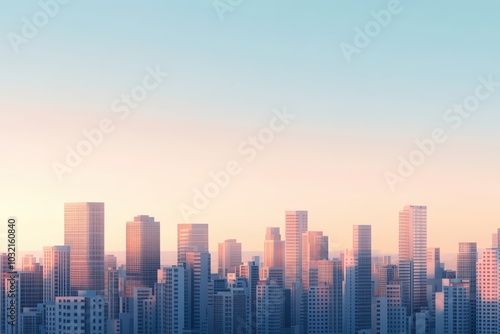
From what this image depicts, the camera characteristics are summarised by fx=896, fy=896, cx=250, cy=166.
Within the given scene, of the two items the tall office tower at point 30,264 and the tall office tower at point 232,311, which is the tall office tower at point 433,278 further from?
the tall office tower at point 30,264

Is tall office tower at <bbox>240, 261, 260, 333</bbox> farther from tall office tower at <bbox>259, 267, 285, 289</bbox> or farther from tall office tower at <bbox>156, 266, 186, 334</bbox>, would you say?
tall office tower at <bbox>156, 266, 186, 334</bbox>

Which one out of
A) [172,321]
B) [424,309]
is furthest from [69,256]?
[424,309]

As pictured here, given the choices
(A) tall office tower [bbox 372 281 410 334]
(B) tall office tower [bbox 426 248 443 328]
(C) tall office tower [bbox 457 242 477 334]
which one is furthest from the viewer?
(C) tall office tower [bbox 457 242 477 334]

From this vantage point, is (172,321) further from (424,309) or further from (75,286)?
(424,309)

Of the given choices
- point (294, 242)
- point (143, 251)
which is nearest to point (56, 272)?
point (143, 251)

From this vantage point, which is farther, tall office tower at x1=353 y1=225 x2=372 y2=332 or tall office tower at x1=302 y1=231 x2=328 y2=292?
tall office tower at x1=302 y1=231 x2=328 y2=292

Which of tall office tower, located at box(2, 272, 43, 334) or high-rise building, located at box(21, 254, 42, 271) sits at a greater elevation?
high-rise building, located at box(21, 254, 42, 271)

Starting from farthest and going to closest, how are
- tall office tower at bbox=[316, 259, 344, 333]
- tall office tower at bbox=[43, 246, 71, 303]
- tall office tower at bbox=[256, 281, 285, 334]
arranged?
tall office tower at bbox=[316, 259, 344, 333]
tall office tower at bbox=[256, 281, 285, 334]
tall office tower at bbox=[43, 246, 71, 303]

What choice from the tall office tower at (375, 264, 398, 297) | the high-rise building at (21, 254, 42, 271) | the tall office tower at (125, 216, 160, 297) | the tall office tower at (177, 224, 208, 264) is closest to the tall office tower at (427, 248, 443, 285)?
the tall office tower at (375, 264, 398, 297)
